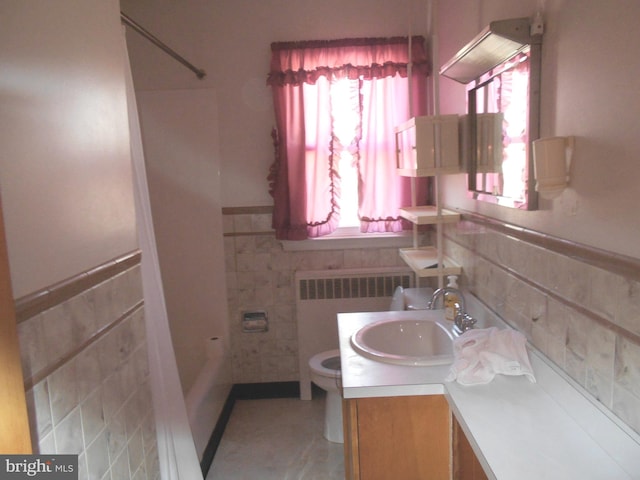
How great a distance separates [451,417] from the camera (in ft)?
4.56

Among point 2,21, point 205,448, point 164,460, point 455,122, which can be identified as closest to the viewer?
point 2,21

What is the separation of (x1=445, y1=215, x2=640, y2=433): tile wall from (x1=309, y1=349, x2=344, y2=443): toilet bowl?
1.01m

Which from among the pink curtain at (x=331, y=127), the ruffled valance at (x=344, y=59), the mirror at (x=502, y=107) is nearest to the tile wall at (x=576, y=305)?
the mirror at (x=502, y=107)

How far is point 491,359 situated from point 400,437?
35cm

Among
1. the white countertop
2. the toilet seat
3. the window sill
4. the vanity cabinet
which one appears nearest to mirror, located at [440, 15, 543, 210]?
the white countertop

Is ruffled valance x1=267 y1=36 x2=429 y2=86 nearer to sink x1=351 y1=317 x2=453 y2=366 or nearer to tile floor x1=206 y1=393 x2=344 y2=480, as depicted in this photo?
sink x1=351 y1=317 x2=453 y2=366

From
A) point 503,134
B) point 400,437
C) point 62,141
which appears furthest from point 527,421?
point 62,141

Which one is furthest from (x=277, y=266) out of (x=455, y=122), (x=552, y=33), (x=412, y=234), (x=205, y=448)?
(x=552, y=33)

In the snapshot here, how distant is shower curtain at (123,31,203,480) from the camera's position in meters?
1.63

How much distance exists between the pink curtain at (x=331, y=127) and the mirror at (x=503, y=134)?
0.91 metres

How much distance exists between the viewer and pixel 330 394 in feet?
8.22

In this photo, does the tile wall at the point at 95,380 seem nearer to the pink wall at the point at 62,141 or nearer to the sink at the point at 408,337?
the pink wall at the point at 62,141

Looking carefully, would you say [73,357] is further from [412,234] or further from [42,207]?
[412,234]

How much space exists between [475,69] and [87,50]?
49.9 inches
